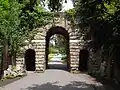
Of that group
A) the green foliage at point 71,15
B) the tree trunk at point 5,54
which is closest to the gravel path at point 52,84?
the tree trunk at point 5,54

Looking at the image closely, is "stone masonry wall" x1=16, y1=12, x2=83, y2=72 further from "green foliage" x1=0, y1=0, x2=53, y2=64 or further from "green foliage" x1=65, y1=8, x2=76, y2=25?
"green foliage" x1=0, y1=0, x2=53, y2=64

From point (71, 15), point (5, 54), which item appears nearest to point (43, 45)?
point (71, 15)

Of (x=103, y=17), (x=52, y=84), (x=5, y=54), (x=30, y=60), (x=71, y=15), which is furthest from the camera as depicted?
(x=30, y=60)

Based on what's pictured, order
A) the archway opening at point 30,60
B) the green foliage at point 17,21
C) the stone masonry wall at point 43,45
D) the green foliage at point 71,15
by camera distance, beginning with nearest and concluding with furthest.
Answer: the green foliage at point 17,21 < the stone masonry wall at point 43,45 < the green foliage at point 71,15 < the archway opening at point 30,60

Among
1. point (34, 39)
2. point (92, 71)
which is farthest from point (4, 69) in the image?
point (92, 71)

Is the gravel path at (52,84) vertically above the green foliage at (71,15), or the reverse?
the green foliage at (71,15)

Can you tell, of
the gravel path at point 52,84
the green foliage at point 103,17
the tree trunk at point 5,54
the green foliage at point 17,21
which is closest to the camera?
the green foliage at point 103,17

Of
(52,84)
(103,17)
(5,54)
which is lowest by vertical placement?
(52,84)

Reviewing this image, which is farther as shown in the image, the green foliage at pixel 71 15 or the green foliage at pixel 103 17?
the green foliage at pixel 71 15

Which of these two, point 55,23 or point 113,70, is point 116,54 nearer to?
point 113,70

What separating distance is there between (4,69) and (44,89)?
9.13 metres

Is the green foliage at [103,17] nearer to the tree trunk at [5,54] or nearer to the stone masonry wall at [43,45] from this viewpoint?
the tree trunk at [5,54]

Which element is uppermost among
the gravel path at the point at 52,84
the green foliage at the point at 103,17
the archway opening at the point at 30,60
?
the green foliage at the point at 103,17

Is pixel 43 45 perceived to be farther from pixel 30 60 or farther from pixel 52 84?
pixel 52 84
